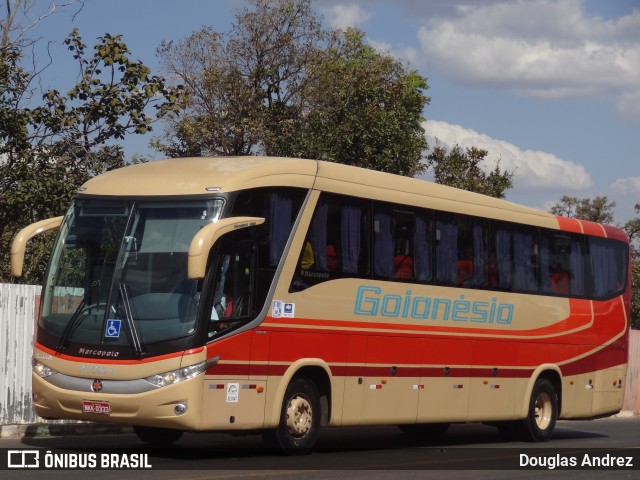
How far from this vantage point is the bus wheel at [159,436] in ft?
51.3

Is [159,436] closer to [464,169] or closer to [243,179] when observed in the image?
[243,179]

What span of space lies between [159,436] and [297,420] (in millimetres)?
2131

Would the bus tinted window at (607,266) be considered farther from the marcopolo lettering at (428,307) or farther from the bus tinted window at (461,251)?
the bus tinted window at (461,251)

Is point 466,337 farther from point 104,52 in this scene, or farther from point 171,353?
point 104,52

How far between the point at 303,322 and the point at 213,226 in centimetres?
227

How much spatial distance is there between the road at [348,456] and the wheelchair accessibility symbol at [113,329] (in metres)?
1.39

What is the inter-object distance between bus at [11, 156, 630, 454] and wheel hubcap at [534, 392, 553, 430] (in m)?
0.28

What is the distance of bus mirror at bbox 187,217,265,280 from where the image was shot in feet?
40.9

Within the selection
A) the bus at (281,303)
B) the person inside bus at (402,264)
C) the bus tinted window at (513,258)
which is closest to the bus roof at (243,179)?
the bus at (281,303)

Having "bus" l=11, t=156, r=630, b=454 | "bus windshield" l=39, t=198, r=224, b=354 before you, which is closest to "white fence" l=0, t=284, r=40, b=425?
"bus" l=11, t=156, r=630, b=454

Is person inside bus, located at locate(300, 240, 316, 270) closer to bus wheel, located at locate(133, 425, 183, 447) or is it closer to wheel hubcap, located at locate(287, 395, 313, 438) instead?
wheel hubcap, located at locate(287, 395, 313, 438)

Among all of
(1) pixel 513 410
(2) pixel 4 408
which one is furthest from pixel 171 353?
(1) pixel 513 410

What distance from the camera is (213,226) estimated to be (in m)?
13.1

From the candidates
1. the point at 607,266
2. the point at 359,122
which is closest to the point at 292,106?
the point at 359,122
